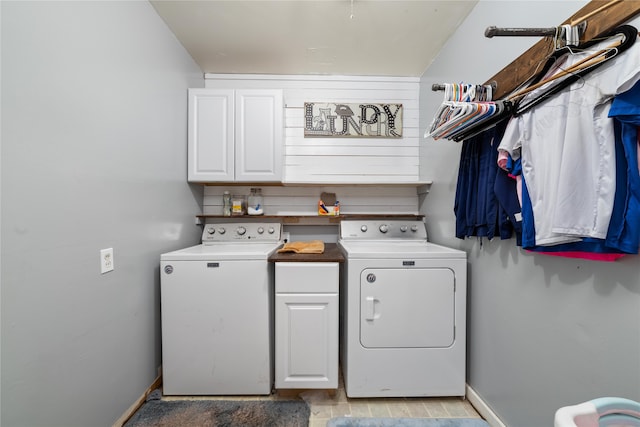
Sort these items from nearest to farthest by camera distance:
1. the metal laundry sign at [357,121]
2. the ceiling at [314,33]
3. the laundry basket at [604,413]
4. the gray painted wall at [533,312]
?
the laundry basket at [604,413]
the gray painted wall at [533,312]
the ceiling at [314,33]
the metal laundry sign at [357,121]

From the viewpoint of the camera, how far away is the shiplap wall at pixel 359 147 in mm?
2506

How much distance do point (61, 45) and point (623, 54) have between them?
209 centimetres

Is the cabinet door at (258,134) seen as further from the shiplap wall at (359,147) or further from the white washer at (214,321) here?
the white washer at (214,321)

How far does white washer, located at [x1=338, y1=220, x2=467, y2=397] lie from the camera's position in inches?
64.1

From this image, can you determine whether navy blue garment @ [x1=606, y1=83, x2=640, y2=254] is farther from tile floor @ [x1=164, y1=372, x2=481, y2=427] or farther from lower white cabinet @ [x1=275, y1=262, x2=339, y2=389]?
tile floor @ [x1=164, y1=372, x2=481, y2=427]

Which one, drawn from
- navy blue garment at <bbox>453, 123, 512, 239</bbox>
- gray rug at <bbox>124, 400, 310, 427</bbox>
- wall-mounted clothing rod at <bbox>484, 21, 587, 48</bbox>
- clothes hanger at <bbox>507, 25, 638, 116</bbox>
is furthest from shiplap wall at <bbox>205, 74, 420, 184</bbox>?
gray rug at <bbox>124, 400, 310, 427</bbox>

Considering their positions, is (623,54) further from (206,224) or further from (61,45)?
(206,224)

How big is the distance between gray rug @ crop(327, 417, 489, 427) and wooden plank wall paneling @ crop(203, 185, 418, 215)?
161 centimetres

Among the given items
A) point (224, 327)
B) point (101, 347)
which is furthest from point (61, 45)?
point (224, 327)

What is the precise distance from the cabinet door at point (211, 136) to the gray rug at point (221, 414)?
1627 millimetres

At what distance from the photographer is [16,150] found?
3.01ft

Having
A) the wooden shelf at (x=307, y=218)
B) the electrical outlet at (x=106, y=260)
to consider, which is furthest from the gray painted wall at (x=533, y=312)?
the electrical outlet at (x=106, y=260)

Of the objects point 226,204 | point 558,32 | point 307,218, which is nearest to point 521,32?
point 558,32

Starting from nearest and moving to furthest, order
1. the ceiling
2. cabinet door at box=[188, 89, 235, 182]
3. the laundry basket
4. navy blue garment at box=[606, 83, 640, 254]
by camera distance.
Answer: the laundry basket
navy blue garment at box=[606, 83, 640, 254]
the ceiling
cabinet door at box=[188, 89, 235, 182]
